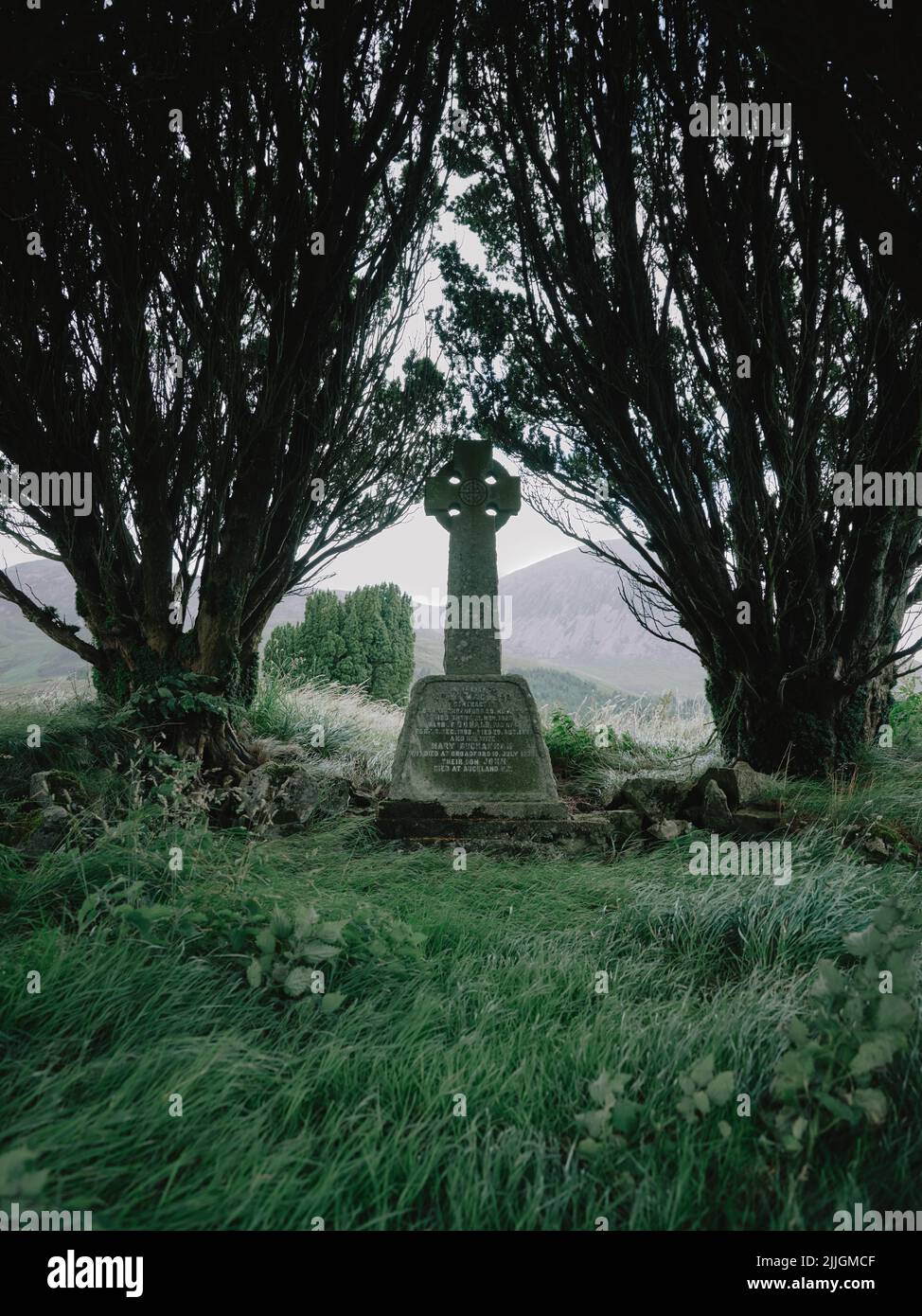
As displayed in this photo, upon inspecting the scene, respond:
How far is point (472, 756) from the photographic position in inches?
203

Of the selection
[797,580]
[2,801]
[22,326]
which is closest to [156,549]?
[22,326]

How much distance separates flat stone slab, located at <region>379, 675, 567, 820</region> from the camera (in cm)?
488

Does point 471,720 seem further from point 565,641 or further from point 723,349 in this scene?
point 565,641

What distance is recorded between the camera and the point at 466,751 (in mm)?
5156

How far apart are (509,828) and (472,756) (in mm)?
659

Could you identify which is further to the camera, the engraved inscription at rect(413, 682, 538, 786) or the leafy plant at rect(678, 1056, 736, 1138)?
the engraved inscription at rect(413, 682, 538, 786)

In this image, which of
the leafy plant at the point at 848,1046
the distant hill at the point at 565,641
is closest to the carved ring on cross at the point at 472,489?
the leafy plant at the point at 848,1046

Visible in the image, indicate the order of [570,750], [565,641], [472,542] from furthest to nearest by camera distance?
[565,641] < [570,750] < [472,542]

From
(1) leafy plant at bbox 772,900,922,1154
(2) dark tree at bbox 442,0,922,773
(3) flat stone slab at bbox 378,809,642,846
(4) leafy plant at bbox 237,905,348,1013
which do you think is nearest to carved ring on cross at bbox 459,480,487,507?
(2) dark tree at bbox 442,0,922,773

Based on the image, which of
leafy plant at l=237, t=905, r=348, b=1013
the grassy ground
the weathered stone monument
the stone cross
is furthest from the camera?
the stone cross

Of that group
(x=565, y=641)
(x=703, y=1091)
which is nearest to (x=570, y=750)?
(x=703, y=1091)

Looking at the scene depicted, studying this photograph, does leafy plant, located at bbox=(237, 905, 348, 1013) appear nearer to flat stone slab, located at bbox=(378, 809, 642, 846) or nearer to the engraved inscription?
flat stone slab, located at bbox=(378, 809, 642, 846)
